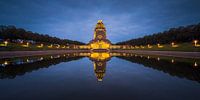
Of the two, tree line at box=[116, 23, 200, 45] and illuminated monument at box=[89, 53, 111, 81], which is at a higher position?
tree line at box=[116, 23, 200, 45]

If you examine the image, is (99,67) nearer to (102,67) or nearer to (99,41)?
(102,67)

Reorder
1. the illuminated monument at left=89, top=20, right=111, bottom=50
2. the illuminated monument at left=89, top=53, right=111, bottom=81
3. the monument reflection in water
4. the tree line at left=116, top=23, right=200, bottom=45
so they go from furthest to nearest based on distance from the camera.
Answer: the illuminated monument at left=89, top=20, right=111, bottom=50, the tree line at left=116, top=23, right=200, bottom=45, the monument reflection in water, the illuminated monument at left=89, top=53, right=111, bottom=81

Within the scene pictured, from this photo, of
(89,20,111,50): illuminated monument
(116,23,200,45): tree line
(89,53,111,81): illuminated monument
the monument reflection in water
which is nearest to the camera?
(89,53,111,81): illuminated monument

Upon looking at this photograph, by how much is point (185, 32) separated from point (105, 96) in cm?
6675

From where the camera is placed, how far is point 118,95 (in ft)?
26.7

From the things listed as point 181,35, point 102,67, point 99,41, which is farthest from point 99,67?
point 99,41

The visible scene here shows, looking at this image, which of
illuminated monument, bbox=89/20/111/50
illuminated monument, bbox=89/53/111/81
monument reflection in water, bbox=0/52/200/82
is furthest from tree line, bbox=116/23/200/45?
illuminated monument, bbox=89/20/111/50

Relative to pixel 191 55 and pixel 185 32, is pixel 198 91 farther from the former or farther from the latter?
pixel 185 32

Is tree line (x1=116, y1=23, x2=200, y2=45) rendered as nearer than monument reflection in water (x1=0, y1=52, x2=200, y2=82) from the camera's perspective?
No

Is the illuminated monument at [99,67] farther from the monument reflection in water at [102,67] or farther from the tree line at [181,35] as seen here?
the tree line at [181,35]

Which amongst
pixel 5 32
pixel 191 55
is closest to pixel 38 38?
pixel 5 32

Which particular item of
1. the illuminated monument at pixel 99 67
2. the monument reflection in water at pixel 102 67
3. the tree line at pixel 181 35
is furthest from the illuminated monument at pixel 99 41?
the monument reflection in water at pixel 102 67

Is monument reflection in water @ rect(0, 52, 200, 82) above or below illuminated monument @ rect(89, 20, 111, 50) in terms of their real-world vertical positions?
below

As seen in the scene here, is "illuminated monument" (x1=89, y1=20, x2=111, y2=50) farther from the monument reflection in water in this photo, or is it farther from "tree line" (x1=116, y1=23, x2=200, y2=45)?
the monument reflection in water
